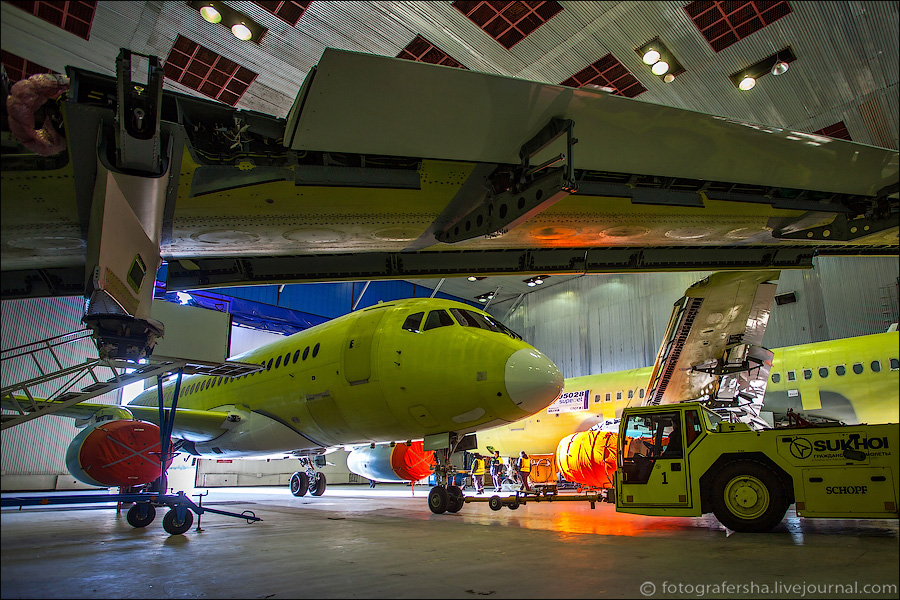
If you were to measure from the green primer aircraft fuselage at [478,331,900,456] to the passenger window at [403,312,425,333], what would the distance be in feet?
17.7

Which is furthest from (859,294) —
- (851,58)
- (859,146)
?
(851,58)

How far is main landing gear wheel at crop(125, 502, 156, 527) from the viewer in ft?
22.4

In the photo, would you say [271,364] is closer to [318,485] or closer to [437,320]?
[437,320]

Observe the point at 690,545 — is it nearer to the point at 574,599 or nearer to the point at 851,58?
the point at 574,599

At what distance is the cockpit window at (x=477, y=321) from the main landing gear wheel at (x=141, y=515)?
5.15 metres

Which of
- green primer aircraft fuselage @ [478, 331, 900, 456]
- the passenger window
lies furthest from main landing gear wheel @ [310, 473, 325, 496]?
the passenger window

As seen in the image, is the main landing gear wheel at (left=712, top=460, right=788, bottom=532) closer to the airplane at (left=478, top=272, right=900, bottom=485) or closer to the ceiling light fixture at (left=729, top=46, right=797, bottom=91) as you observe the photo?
the airplane at (left=478, top=272, right=900, bottom=485)

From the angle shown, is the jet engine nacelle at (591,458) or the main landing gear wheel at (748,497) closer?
the main landing gear wheel at (748,497)

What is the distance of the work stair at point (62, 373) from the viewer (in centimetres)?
196

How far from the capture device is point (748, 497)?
244 inches

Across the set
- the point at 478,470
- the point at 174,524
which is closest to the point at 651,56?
the point at 174,524

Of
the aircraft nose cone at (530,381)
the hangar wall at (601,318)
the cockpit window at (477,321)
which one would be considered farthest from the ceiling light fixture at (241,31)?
the hangar wall at (601,318)

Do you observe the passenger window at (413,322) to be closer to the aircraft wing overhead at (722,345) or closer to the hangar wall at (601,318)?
the aircraft wing overhead at (722,345)

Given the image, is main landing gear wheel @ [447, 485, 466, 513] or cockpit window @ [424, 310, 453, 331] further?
main landing gear wheel @ [447, 485, 466, 513]
